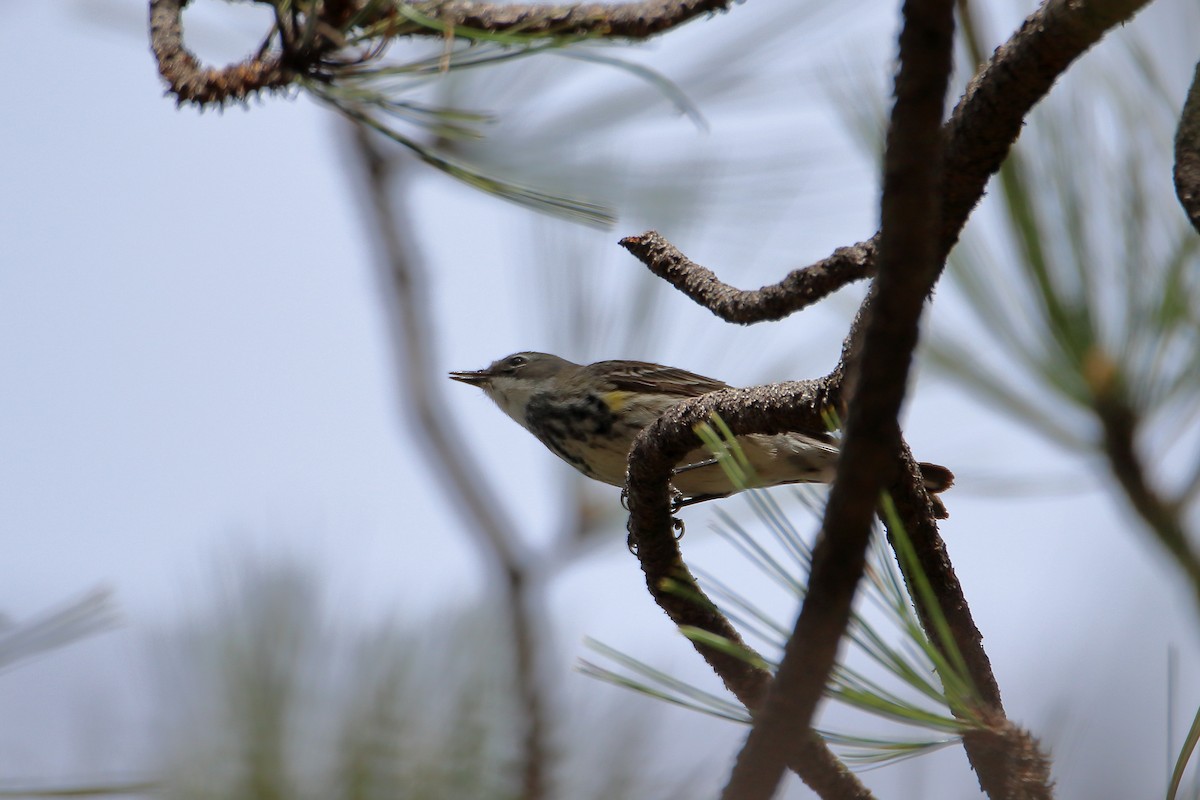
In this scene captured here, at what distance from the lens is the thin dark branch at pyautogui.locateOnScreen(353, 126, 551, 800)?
183 inches

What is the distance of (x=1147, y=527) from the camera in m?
2.59

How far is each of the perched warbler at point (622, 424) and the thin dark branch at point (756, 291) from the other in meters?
1.17

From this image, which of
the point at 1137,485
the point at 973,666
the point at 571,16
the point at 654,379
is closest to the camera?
the point at 973,666

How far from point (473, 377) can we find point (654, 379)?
3.63 ft

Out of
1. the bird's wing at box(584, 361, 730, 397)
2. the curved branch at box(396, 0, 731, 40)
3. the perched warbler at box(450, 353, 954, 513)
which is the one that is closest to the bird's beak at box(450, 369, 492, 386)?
the perched warbler at box(450, 353, 954, 513)

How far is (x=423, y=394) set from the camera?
482 cm

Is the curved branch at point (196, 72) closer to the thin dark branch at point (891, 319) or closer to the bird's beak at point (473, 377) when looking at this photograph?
the thin dark branch at point (891, 319)

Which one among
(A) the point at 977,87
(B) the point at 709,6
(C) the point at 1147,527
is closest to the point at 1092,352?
(C) the point at 1147,527

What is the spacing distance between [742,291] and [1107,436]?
4.52ft

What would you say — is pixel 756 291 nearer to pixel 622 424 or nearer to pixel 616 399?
pixel 622 424

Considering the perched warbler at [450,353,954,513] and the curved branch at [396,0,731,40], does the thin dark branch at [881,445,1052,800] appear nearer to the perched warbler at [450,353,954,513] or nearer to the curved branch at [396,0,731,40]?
the curved branch at [396,0,731,40]

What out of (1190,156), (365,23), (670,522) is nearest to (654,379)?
(670,522)

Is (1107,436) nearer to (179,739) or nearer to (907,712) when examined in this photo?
(907,712)

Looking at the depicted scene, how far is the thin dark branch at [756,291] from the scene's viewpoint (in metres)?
1.75
